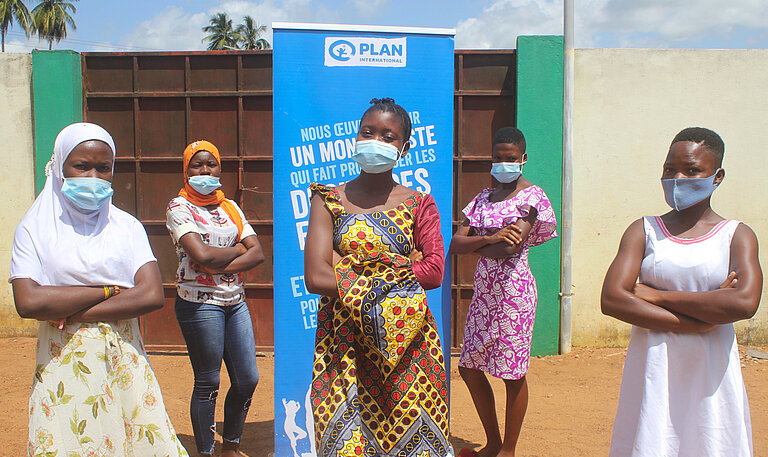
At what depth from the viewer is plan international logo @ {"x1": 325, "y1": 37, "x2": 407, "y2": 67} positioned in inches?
135

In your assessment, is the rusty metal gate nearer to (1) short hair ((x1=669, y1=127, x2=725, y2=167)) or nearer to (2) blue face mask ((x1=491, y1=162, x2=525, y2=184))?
(2) blue face mask ((x1=491, y1=162, x2=525, y2=184))

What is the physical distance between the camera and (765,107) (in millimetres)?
5965

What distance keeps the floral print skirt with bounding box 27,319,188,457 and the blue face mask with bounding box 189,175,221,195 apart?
1.27 meters

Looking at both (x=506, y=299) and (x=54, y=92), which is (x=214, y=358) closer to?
(x=506, y=299)

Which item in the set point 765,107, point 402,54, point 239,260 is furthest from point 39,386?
point 765,107

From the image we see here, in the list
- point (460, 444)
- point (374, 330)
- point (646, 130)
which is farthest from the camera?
point (646, 130)

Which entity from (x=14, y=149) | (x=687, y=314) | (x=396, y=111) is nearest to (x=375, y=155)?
(x=396, y=111)

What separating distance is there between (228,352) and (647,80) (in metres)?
5.05

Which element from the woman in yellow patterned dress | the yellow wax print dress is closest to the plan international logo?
the woman in yellow patterned dress

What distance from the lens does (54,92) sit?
239 inches

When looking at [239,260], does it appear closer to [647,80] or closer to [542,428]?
[542,428]

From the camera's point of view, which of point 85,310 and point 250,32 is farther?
point 250,32

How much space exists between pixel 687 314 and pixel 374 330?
1.19 m

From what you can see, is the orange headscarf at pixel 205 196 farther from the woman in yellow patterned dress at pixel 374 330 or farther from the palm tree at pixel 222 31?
the palm tree at pixel 222 31
